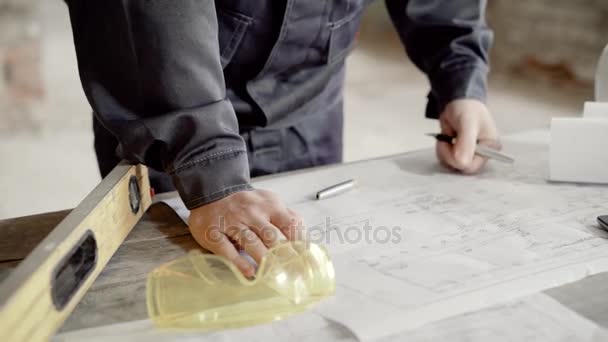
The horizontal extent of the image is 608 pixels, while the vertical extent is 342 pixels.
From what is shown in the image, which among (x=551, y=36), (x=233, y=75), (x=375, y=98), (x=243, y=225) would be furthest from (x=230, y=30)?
(x=551, y=36)

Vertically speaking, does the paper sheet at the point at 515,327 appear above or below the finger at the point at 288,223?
below

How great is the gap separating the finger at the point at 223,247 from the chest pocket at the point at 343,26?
1.31 feet

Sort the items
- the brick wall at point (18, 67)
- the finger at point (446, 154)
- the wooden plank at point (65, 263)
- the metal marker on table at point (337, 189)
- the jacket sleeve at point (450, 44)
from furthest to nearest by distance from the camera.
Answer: the brick wall at point (18, 67) → the jacket sleeve at point (450, 44) → the finger at point (446, 154) → the metal marker on table at point (337, 189) → the wooden plank at point (65, 263)

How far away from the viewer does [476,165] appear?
850mm

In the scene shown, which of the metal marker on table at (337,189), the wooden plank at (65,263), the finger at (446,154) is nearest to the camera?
the wooden plank at (65,263)

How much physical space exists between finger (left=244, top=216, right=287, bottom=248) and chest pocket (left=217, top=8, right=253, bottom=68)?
0.95 feet

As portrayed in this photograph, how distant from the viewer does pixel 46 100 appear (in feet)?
10.5

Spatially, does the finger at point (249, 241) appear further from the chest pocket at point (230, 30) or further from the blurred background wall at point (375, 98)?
the blurred background wall at point (375, 98)

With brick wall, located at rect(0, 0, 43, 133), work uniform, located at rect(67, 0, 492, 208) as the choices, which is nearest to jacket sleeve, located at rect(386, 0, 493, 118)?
work uniform, located at rect(67, 0, 492, 208)

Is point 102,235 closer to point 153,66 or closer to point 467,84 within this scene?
point 153,66

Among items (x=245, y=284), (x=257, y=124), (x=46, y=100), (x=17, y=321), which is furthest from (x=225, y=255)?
(x=46, y=100)

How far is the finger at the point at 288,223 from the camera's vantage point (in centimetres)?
62

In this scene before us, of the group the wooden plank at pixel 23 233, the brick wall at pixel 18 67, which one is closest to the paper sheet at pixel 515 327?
the wooden plank at pixel 23 233

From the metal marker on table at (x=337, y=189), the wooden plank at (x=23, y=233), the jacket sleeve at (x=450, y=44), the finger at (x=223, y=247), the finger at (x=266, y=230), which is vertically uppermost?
the jacket sleeve at (x=450, y=44)
